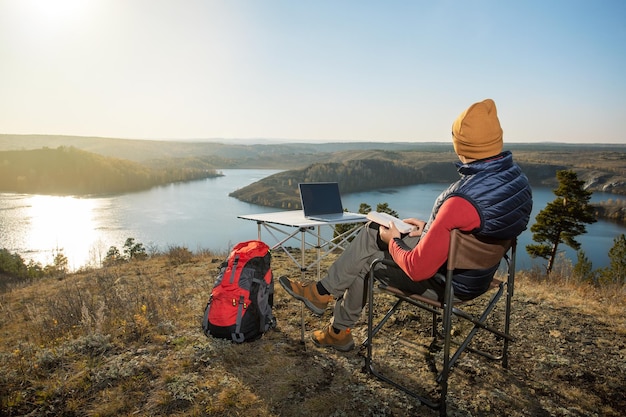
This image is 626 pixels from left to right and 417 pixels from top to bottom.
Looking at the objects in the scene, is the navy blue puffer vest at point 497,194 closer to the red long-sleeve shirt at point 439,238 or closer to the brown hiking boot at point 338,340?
the red long-sleeve shirt at point 439,238

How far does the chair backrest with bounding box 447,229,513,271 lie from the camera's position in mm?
1738

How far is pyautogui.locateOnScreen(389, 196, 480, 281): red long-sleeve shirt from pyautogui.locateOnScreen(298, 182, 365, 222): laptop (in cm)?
170

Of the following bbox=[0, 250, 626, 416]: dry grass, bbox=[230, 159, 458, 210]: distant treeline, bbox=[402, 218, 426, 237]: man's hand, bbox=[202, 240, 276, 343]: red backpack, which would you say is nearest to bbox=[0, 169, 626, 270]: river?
bbox=[230, 159, 458, 210]: distant treeline

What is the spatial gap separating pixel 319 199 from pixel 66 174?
89.1 metres

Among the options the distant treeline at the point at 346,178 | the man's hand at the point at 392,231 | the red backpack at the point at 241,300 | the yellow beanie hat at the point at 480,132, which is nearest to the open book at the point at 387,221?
the man's hand at the point at 392,231

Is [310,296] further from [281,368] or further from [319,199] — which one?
[319,199]

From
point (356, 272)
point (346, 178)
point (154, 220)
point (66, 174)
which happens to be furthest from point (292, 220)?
point (66, 174)

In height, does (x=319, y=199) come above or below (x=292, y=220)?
above

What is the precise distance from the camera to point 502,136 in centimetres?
190

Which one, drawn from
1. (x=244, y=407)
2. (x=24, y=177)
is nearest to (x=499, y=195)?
(x=244, y=407)

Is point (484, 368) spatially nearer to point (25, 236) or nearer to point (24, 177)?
point (25, 236)

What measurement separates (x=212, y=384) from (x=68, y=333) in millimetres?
1657

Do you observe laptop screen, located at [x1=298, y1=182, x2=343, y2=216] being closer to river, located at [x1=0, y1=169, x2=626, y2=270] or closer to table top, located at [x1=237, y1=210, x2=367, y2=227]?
table top, located at [x1=237, y1=210, x2=367, y2=227]

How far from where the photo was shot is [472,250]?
5.85 ft
